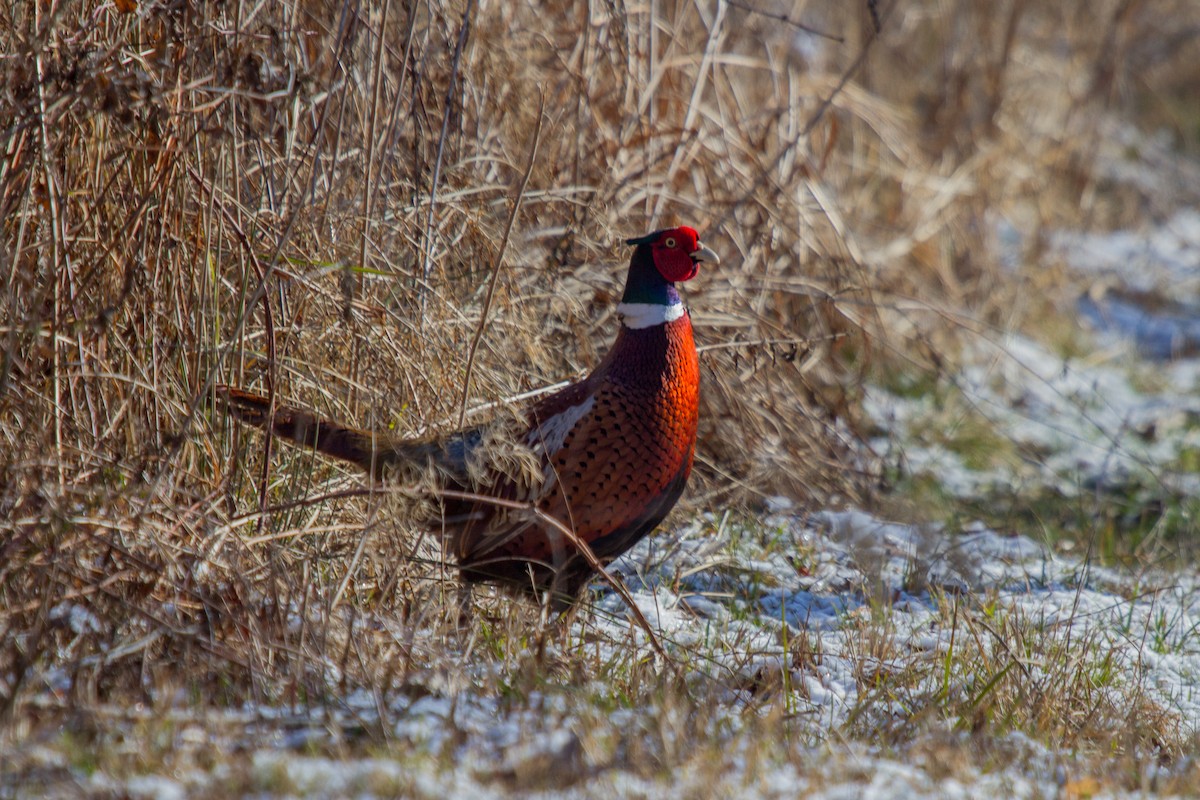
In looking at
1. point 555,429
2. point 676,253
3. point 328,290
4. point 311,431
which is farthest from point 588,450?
point 328,290

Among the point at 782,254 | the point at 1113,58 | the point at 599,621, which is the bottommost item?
the point at 599,621

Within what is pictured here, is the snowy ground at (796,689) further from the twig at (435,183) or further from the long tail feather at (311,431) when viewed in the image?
the twig at (435,183)

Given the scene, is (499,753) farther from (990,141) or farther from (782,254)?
(990,141)

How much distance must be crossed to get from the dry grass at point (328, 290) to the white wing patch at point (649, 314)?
36 cm

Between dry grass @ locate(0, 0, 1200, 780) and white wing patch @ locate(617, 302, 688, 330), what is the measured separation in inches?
14.3

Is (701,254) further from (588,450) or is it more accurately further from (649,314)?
(588,450)

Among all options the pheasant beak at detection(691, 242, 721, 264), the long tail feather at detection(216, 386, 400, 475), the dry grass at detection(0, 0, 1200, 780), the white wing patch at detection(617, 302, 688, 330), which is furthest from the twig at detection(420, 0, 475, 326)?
the pheasant beak at detection(691, 242, 721, 264)

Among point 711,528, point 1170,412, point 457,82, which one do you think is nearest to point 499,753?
point 711,528

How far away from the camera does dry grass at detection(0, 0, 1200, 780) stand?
7.83ft

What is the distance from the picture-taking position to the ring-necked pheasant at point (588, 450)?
9.26ft

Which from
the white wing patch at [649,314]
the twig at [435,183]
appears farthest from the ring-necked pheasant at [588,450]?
the twig at [435,183]

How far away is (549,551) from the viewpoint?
2881mm

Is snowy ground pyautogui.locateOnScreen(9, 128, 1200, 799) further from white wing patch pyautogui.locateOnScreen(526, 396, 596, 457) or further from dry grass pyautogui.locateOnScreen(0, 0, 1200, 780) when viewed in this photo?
white wing patch pyautogui.locateOnScreen(526, 396, 596, 457)

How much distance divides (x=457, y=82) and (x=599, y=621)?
5.63 feet
